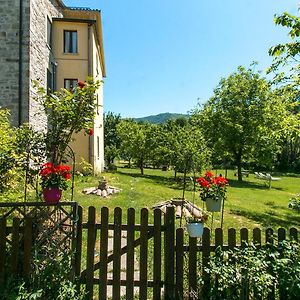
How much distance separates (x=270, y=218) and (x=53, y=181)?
10.3 metres

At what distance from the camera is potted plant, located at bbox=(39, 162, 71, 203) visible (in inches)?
173

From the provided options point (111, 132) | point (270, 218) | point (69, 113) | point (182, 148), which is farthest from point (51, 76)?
point (111, 132)

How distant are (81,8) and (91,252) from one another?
2270 centimetres

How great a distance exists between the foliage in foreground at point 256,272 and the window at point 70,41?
18876 mm

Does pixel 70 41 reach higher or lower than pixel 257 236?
higher

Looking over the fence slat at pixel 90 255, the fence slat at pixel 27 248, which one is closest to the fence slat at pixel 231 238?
the fence slat at pixel 90 255

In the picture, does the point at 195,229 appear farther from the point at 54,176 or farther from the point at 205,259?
the point at 54,176

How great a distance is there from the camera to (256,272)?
3.75 metres

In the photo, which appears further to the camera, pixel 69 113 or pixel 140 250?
pixel 69 113

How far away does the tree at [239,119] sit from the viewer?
26.5 meters

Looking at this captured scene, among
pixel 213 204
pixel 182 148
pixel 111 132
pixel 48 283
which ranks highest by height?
pixel 111 132

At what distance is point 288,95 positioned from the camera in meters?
8.52

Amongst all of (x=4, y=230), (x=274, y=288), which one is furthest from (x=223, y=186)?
(x=4, y=230)

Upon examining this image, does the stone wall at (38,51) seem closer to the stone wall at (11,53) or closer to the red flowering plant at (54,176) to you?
the stone wall at (11,53)
